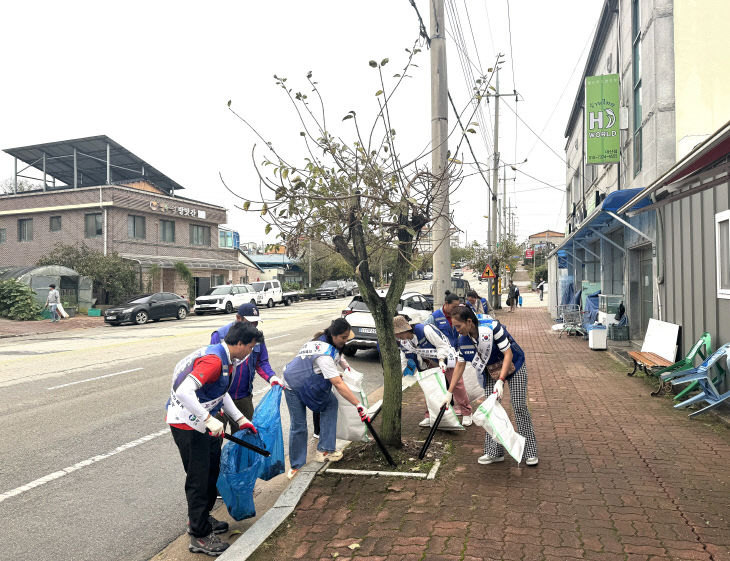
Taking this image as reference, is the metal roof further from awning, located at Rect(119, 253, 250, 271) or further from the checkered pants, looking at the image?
the checkered pants

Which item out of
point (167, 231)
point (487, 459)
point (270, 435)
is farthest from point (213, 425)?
point (167, 231)

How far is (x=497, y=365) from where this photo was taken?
5355 millimetres

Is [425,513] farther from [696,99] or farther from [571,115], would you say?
[571,115]

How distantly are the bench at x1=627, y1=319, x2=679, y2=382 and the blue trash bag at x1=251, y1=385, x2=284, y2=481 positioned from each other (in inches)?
263

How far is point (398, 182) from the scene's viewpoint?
5.40m

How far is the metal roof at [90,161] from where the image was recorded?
3856cm

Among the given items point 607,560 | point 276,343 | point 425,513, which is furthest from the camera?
point 276,343

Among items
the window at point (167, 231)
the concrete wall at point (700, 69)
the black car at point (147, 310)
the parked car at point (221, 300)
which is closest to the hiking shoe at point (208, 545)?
the concrete wall at point (700, 69)

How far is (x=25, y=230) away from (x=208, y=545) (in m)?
38.5

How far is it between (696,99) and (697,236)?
3755 millimetres

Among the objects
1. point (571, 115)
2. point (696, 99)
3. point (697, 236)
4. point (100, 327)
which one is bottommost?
point (100, 327)

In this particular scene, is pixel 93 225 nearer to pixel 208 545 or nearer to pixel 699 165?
pixel 208 545

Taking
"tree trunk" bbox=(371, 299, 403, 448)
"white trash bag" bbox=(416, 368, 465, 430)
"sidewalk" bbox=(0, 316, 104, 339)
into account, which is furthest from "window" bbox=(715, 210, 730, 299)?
"sidewalk" bbox=(0, 316, 104, 339)

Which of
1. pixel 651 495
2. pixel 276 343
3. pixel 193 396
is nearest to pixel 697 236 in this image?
pixel 651 495
